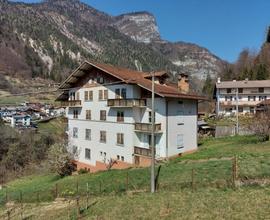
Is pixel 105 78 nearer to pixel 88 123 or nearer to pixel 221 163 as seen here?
pixel 88 123

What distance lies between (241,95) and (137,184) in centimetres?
5799

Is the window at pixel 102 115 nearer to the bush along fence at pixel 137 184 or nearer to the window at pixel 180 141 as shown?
the window at pixel 180 141

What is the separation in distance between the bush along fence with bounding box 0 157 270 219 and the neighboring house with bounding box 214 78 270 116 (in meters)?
50.9

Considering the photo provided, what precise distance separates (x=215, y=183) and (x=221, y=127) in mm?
31365

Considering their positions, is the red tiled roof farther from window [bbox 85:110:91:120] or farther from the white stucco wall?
window [bbox 85:110:91:120]

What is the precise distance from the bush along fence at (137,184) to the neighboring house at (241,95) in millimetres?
50925

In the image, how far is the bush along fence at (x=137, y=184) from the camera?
19.9 metres

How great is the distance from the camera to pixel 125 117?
35.8 meters

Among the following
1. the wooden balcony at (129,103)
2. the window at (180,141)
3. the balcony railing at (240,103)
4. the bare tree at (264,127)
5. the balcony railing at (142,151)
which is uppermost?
the balcony railing at (240,103)

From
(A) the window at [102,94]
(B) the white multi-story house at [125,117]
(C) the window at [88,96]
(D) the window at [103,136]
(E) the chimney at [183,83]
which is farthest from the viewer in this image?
(C) the window at [88,96]

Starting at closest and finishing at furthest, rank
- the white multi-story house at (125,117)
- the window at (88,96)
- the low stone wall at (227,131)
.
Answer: the white multi-story house at (125,117)
the window at (88,96)
the low stone wall at (227,131)

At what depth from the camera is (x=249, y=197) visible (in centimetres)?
1630

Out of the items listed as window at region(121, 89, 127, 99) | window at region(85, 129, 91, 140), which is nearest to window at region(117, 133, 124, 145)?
window at region(121, 89, 127, 99)

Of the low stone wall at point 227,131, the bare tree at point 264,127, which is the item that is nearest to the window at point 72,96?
the low stone wall at point 227,131
